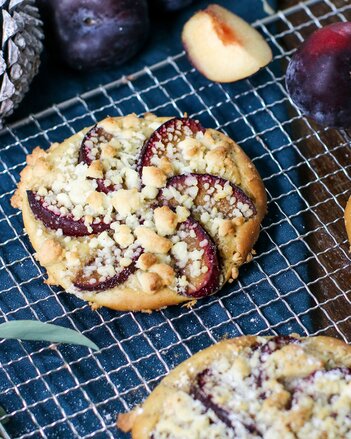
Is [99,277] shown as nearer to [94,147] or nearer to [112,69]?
[94,147]

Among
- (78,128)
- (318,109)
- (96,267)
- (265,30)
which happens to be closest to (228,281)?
(96,267)

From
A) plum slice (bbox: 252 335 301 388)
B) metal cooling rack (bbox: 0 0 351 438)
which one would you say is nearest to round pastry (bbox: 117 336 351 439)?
plum slice (bbox: 252 335 301 388)

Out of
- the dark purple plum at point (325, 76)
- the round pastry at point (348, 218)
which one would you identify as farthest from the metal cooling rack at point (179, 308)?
the dark purple plum at point (325, 76)

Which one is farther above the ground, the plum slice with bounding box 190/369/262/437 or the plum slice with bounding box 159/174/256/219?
the plum slice with bounding box 159/174/256/219

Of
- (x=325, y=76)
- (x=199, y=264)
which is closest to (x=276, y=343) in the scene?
(x=199, y=264)

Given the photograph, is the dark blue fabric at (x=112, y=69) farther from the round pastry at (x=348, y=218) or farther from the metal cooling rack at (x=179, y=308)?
the round pastry at (x=348, y=218)

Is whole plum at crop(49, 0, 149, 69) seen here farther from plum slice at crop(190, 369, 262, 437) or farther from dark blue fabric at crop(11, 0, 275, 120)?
plum slice at crop(190, 369, 262, 437)
